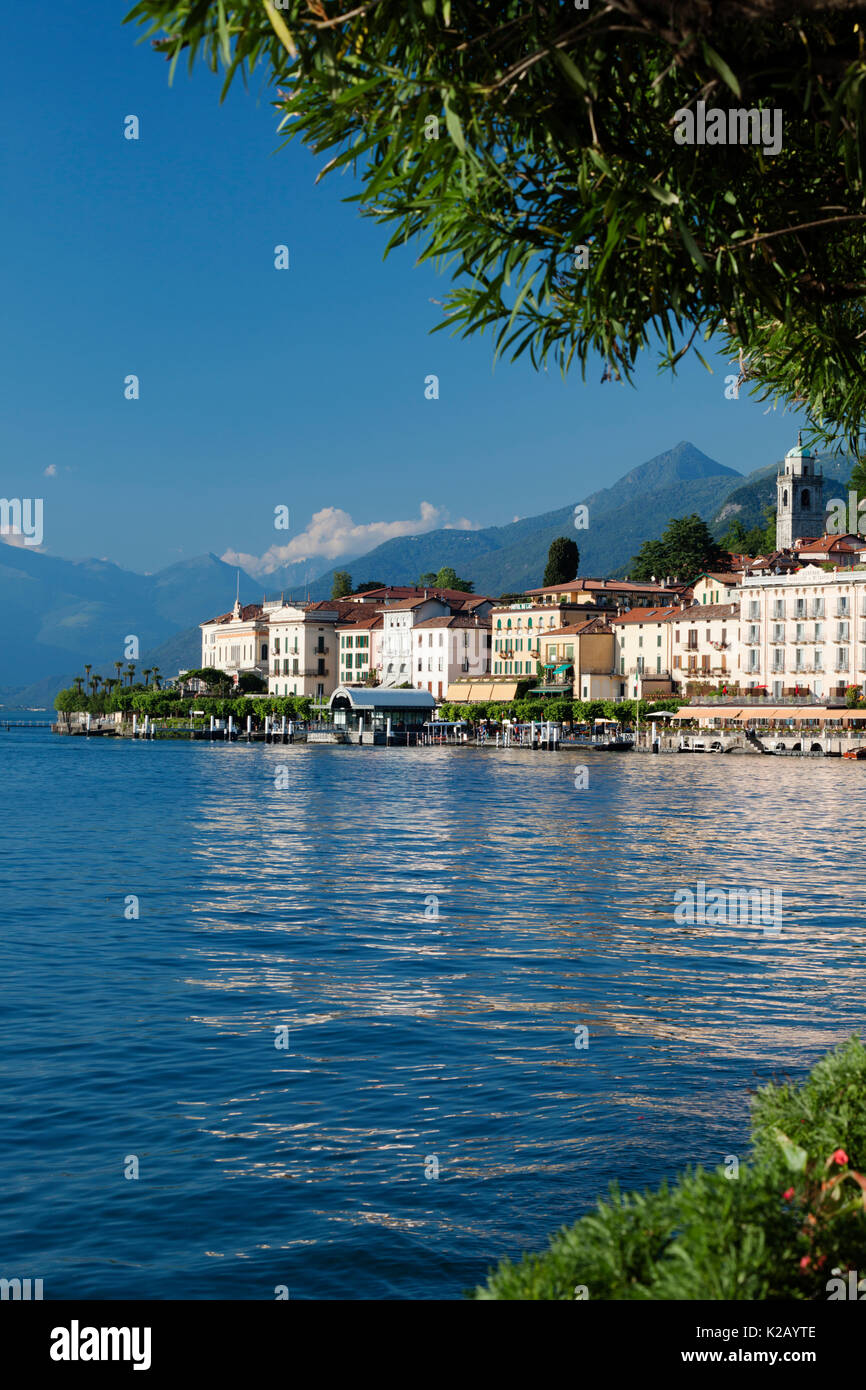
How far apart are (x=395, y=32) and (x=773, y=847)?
116 feet

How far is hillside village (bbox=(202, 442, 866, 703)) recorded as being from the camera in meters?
110

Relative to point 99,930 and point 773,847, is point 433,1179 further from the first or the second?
point 773,847

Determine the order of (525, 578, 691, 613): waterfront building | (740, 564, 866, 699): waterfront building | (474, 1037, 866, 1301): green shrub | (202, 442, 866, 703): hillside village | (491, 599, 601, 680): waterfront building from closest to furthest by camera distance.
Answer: (474, 1037, 866, 1301): green shrub → (740, 564, 866, 699): waterfront building → (202, 442, 866, 703): hillside village → (491, 599, 601, 680): waterfront building → (525, 578, 691, 613): waterfront building

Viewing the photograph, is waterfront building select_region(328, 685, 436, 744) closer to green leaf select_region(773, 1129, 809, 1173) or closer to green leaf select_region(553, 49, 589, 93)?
A: green leaf select_region(773, 1129, 809, 1173)

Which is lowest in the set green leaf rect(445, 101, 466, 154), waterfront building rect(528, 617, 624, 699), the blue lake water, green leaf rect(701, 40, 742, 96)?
the blue lake water

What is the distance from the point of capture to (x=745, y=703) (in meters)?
110

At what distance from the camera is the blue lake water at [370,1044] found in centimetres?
995

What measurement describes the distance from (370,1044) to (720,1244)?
11721mm

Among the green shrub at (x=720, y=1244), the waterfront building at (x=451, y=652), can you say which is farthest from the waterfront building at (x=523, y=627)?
the green shrub at (x=720, y=1244)

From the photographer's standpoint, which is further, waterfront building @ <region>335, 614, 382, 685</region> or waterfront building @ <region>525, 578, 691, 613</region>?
waterfront building @ <region>335, 614, 382, 685</region>

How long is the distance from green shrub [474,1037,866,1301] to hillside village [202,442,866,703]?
10539cm

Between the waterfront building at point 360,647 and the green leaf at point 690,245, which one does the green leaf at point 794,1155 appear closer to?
the green leaf at point 690,245

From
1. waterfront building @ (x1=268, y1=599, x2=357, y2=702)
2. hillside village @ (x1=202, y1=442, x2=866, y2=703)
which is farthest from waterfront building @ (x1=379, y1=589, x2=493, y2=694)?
waterfront building @ (x1=268, y1=599, x2=357, y2=702)
